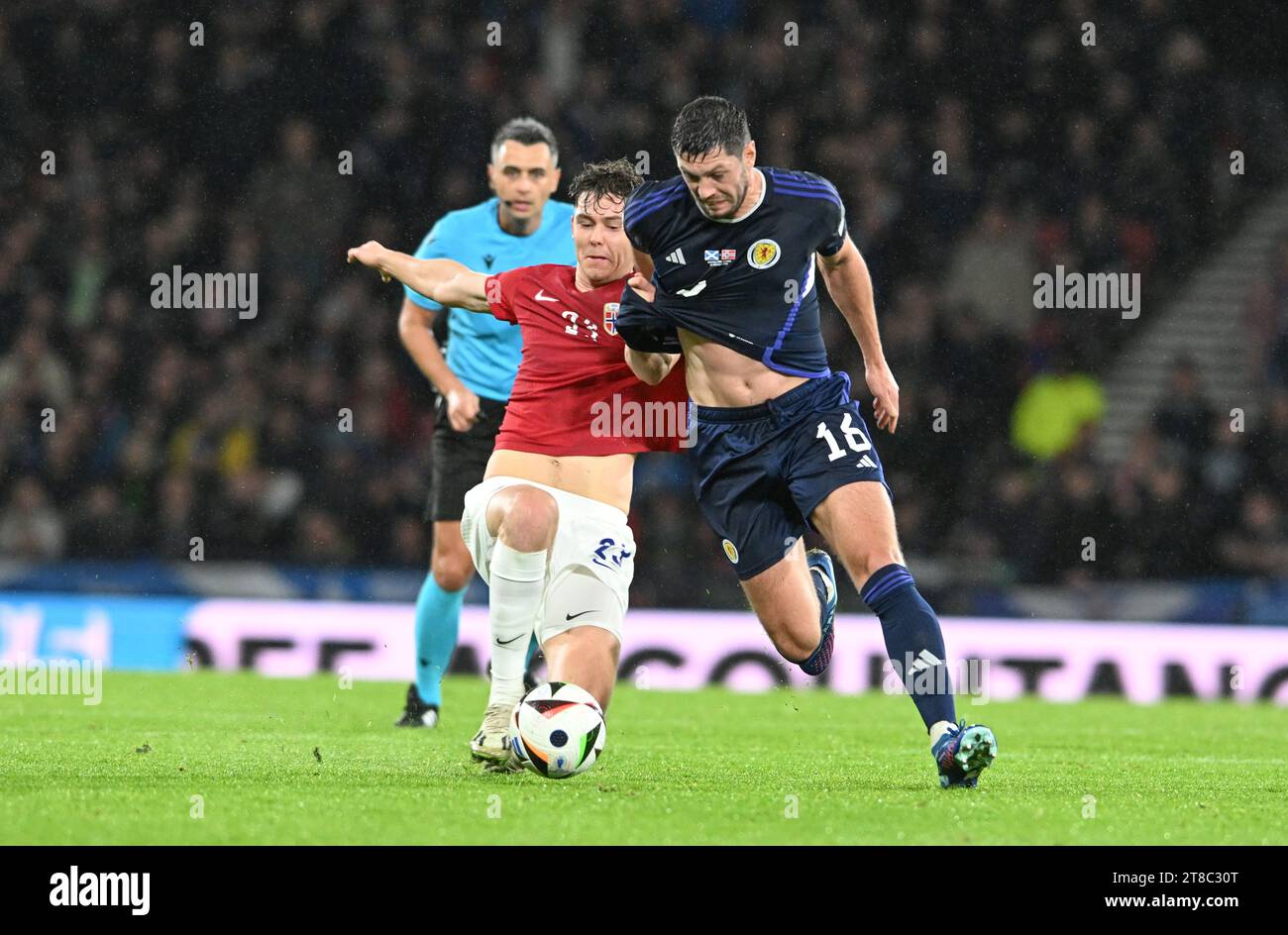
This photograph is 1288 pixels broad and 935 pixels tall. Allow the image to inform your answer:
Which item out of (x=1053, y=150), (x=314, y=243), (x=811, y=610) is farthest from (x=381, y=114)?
(x=811, y=610)

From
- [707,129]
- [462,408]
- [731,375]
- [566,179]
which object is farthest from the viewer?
[566,179]

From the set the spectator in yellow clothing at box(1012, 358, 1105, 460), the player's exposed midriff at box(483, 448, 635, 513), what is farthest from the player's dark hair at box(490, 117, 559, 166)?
the spectator in yellow clothing at box(1012, 358, 1105, 460)

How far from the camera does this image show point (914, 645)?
18.5 ft

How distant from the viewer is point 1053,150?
15875 mm

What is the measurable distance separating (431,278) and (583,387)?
757 mm

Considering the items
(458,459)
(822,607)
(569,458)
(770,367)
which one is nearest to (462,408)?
(458,459)

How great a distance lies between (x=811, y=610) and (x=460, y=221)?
2758 millimetres

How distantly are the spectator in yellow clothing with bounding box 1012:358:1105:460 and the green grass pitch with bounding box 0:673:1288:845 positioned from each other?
4340 millimetres

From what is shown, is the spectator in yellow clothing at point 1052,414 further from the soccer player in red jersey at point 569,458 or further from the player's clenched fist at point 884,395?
the soccer player in red jersey at point 569,458

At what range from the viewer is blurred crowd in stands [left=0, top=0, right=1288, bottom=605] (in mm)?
13172

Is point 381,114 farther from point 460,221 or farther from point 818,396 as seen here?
point 818,396

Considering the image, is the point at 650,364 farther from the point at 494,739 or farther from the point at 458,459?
the point at 458,459

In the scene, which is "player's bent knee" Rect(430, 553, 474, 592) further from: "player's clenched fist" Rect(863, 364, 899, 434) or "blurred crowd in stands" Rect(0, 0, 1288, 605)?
"blurred crowd in stands" Rect(0, 0, 1288, 605)

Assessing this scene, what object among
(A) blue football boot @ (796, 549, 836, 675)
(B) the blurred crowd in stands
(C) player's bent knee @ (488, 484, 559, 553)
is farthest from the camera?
(B) the blurred crowd in stands
